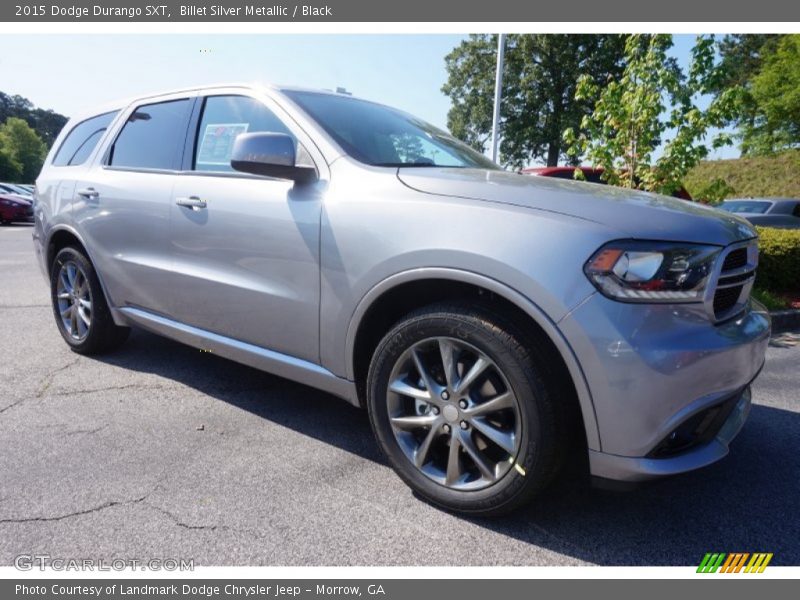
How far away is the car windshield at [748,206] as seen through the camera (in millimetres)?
13758

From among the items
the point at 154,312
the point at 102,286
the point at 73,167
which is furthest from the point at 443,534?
the point at 73,167

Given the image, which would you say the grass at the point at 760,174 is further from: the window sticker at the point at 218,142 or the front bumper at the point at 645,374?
the front bumper at the point at 645,374

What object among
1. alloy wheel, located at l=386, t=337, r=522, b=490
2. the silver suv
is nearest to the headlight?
the silver suv

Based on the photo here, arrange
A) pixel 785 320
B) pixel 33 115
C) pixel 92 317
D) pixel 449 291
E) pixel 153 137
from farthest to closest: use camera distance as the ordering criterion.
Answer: pixel 33 115, pixel 785 320, pixel 92 317, pixel 153 137, pixel 449 291

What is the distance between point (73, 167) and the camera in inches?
160

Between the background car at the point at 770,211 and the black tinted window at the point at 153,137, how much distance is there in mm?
13318

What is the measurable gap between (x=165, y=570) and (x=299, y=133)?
1.93 meters

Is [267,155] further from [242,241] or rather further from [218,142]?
[218,142]

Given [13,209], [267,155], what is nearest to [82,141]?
[267,155]

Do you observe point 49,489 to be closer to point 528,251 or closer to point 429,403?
point 429,403

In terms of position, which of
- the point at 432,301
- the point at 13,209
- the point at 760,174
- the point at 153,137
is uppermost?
the point at 760,174

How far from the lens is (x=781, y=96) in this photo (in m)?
18.7

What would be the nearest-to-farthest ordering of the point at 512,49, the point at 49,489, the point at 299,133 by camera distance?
the point at 49,489 < the point at 299,133 < the point at 512,49

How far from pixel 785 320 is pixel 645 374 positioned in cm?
524
